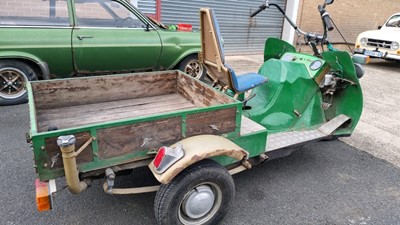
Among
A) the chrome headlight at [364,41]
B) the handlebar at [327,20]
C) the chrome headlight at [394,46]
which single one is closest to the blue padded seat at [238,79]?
the handlebar at [327,20]

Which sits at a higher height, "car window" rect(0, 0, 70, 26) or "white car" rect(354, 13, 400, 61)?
"car window" rect(0, 0, 70, 26)

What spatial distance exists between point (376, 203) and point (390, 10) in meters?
13.3

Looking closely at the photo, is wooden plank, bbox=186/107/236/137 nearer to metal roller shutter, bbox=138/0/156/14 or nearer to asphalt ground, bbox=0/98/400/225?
asphalt ground, bbox=0/98/400/225

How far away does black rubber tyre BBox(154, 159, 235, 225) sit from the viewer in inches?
81.0

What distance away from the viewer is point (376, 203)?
2854mm

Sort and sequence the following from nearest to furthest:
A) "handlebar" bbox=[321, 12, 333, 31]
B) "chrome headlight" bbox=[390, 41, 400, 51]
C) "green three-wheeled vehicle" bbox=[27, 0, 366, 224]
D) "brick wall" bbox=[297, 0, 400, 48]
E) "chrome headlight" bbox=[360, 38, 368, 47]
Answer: "green three-wheeled vehicle" bbox=[27, 0, 366, 224] < "handlebar" bbox=[321, 12, 333, 31] < "chrome headlight" bbox=[390, 41, 400, 51] < "chrome headlight" bbox=[360, 38, 368, 47] < "brick wall" bbox=[297, 0, 400, 48]

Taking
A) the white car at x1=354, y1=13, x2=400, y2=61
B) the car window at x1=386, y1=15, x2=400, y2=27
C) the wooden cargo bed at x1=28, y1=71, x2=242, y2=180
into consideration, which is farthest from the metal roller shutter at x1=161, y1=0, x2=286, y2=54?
the wooden cargo bed at x1=28, y1=71, x2=242, y2=180

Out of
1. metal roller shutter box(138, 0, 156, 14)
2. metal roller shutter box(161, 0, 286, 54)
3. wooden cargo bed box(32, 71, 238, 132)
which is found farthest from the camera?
metal roller shutter box(161, 0, 286, 54)

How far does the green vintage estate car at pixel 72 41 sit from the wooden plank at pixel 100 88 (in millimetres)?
2122

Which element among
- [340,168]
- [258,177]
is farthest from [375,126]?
[258,177]

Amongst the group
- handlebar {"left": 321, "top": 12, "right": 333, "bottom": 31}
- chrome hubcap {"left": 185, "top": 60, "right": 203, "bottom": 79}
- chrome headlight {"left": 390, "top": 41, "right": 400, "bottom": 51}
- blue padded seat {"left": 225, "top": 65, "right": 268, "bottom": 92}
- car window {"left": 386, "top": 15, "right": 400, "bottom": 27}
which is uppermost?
handlebar {"left": 321, "top": 12, "right": 333, "bottom": 31}

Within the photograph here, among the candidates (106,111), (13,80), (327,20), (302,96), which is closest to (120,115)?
(106,111)

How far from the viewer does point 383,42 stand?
30.3 ft

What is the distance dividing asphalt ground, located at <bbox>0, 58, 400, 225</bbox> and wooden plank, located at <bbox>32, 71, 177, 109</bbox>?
731mm
